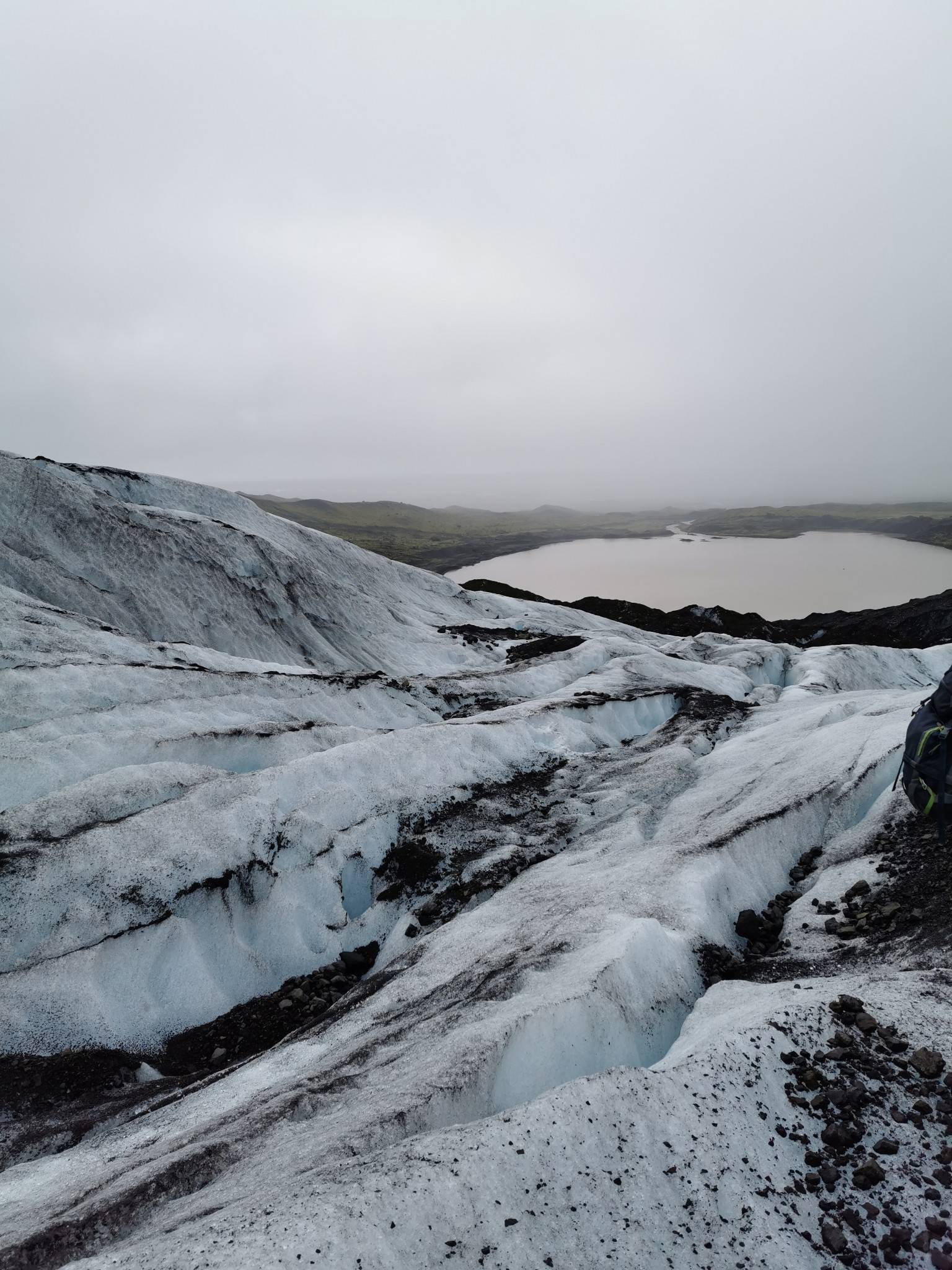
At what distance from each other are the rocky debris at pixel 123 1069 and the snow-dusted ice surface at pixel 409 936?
0.33 meters

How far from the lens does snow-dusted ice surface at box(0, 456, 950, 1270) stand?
5.01m

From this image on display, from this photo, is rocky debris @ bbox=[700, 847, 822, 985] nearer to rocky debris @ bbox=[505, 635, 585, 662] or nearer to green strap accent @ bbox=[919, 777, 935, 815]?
green strap accent @ bbox=[919, 777, 935, 815]

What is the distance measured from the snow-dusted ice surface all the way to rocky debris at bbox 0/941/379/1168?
332 mm

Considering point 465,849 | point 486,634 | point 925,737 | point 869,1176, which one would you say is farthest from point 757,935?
point 486,634

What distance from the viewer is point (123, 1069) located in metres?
9.49

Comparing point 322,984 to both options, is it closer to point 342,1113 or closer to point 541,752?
point 342,1113

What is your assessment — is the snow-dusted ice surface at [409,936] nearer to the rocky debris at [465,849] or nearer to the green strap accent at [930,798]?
the rocky debris at [465,849]

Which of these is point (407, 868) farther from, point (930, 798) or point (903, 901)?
point (930, 798)

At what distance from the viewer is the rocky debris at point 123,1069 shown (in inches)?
327

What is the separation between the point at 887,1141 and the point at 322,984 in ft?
29.6

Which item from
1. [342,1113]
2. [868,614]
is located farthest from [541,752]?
[868,614]

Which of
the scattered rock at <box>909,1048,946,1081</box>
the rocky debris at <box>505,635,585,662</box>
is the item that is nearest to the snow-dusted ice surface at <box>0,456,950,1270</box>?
the scattered rock at <box>909,1048,946,1081</box>

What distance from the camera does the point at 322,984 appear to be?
11430 millimetres

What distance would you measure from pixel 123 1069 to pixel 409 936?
16.1 feet
